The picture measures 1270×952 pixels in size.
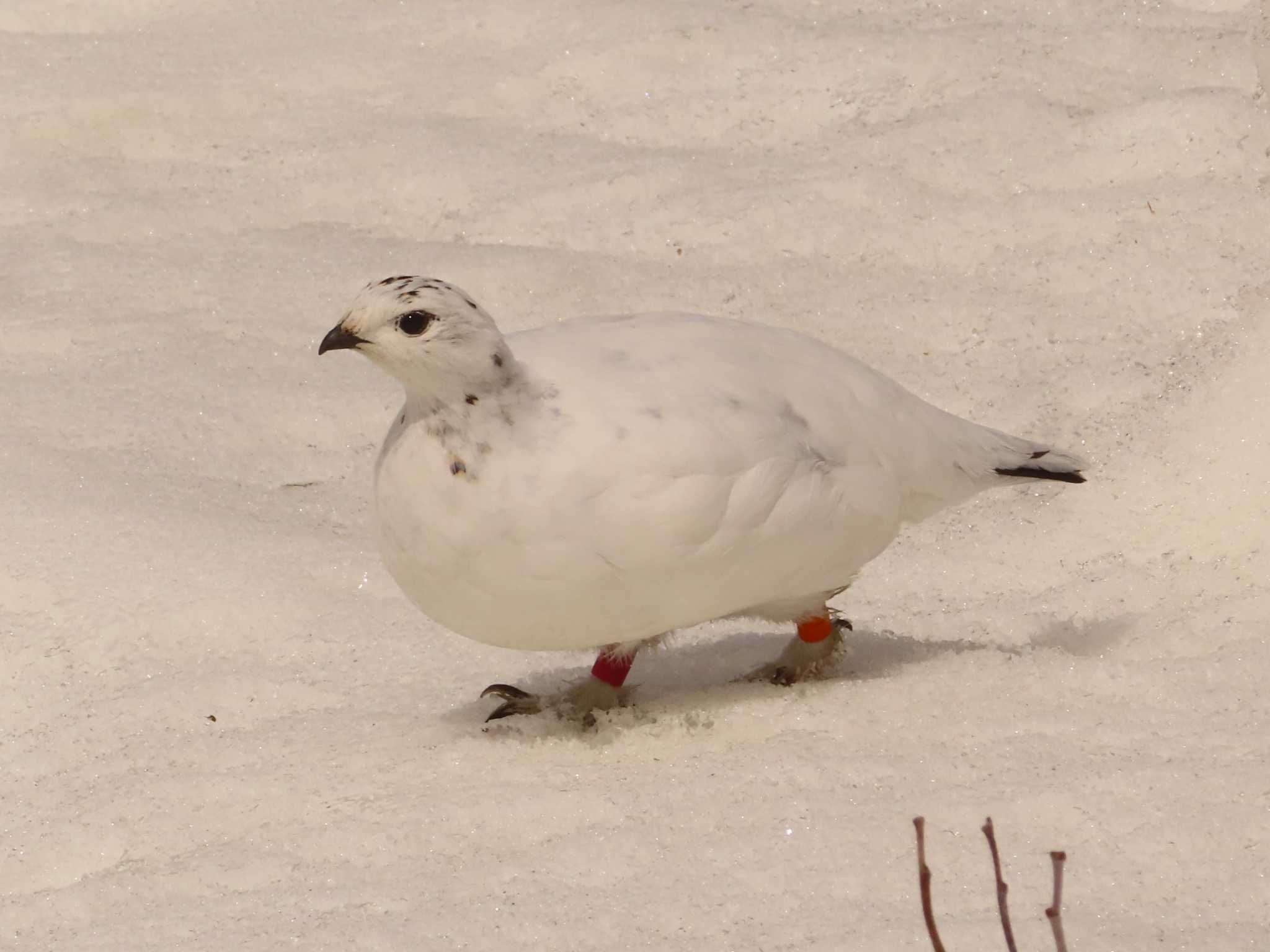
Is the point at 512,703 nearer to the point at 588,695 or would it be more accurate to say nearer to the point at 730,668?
the point at 588,695

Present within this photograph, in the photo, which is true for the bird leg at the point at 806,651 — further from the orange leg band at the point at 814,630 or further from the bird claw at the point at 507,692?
the bird claw at the point at 507,692

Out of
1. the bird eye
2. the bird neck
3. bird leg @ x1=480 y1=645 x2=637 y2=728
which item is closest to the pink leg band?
bird leg @ x1=480 y1=645 x2=637 y2=728

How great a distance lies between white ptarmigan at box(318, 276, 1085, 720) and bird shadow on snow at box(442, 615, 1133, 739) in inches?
6.3

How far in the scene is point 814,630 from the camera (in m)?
3.05

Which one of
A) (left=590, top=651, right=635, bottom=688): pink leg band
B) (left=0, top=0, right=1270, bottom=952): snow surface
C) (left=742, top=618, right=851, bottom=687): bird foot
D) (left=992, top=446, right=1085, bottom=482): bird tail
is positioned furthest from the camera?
(left=992, top=446, right=1085, bottom=482): bird tail

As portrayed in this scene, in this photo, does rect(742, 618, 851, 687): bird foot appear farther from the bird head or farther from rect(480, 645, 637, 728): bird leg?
the bird head

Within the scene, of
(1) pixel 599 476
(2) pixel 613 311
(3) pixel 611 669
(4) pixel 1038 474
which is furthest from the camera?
(2) pixel 613 311

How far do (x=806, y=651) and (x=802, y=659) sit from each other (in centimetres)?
2

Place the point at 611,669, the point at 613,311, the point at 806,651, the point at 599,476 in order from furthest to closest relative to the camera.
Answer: the point at 613,311
the point at 806,651
the point at 611,669
the point at 599,476

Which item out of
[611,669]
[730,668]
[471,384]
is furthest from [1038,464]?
[471,384]

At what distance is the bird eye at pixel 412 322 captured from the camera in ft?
8.71

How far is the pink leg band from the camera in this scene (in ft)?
9.73

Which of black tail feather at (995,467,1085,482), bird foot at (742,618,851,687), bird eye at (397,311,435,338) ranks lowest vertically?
bird foot at (742,618,851,687)

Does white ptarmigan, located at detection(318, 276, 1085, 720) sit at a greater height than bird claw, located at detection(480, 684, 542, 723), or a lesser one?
greater
